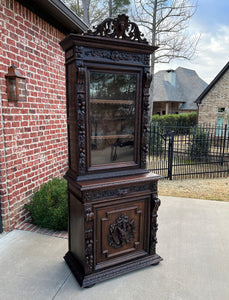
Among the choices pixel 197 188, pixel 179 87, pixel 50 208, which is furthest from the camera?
pixel 179 87

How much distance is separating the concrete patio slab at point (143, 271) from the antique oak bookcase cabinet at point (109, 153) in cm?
12

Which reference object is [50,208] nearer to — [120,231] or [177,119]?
[120,231]

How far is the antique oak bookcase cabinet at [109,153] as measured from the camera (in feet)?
6.06

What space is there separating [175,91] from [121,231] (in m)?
22.2

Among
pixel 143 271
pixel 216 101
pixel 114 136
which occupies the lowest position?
pixel 143 271

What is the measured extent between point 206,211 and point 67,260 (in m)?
2.49

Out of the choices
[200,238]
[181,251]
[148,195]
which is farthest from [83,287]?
[200,238]

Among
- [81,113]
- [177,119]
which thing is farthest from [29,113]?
[177,119]

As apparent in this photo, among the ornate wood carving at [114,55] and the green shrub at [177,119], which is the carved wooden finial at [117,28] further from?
the green shrub at [177,119]

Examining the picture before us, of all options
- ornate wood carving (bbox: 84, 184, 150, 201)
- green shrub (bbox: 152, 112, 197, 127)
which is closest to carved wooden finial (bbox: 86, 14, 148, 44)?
ornate wood carving (bbox: 84, 184, 150, 201)

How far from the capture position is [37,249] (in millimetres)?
2508

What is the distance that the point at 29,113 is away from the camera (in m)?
3.10

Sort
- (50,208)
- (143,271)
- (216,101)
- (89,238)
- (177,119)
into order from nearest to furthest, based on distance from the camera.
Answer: (89,238)
(143,271)
(50,208)
(216,101)
(177,119)

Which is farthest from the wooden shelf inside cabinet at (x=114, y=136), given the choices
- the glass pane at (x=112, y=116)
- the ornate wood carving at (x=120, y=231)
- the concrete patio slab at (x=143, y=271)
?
the concrete patio slab at (x=143, y=271)
